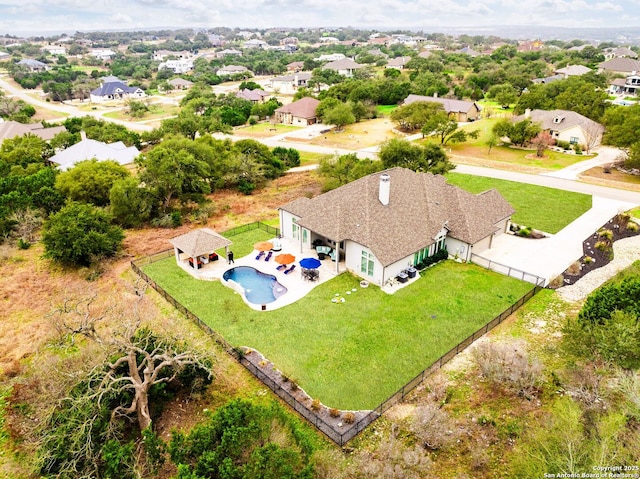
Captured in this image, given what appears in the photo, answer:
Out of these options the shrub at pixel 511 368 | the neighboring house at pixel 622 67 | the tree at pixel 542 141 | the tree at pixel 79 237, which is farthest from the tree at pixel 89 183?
the neighboring house at pixel 622 67

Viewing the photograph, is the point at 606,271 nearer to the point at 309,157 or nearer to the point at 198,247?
the point at 198,247

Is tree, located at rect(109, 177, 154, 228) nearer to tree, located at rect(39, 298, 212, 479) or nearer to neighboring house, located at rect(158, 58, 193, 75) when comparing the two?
tree, located at rect(39, 298, 212, 479)

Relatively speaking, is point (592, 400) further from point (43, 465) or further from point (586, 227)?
point (586, 227)

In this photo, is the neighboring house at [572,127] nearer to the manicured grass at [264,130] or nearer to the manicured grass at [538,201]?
the manicured grass at [538,201]

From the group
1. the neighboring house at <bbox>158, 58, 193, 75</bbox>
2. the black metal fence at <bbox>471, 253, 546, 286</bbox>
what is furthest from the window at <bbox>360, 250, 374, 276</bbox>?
the neighboring house at <bbox>158, 58, 193, 75</bbox>

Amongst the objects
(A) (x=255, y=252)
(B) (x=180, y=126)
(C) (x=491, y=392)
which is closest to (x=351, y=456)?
(C) (x=491, y=392)

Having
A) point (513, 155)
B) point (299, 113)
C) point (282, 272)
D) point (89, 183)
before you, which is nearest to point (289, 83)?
point (299, 113)

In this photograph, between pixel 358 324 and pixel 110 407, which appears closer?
pixel 110 407
